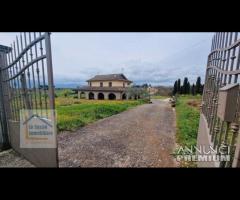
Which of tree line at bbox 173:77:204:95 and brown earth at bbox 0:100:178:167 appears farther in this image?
tree line at bbox 173:77:204:95

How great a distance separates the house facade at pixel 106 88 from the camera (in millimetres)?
22688

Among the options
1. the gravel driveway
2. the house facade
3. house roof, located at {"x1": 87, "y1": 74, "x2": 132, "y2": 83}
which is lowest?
the gravel driveway

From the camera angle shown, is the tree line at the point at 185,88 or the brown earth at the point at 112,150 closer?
the brown earth at the point at 112,150

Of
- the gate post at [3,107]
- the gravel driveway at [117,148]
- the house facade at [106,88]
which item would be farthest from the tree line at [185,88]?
the gate post at [3,107]

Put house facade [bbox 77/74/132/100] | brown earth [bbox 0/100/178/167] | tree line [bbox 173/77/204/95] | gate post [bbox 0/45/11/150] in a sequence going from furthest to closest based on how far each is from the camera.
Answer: tree line [bbox 173/77/204/95] < house facade [bbox 77/74/132/100] < brown earth [bbox 0/100/178/167] < gate post [bbox 0/45/11/150]

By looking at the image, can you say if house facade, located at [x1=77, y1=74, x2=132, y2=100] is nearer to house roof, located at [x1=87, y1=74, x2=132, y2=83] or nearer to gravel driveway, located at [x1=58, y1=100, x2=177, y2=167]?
house roof, located at [x1=87, y1=74, x2=132, y2=83]

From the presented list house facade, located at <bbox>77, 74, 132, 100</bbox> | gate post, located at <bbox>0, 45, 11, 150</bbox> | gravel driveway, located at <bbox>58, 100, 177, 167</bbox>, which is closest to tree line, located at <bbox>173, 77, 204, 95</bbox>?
house facade, located at <bbox>77, 74, 132, 100</bbox>

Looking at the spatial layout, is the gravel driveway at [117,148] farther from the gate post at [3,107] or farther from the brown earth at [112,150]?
the gate post at [3,107]

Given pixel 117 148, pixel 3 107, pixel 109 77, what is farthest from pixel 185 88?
pixel 3 107

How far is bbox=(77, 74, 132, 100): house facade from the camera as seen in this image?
22.7 m
